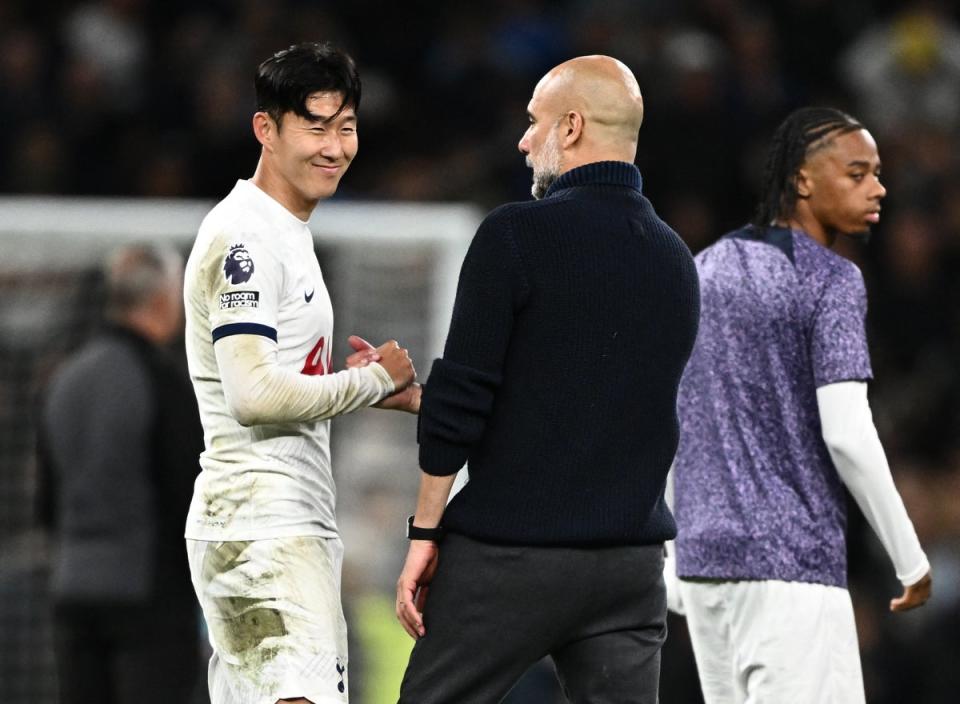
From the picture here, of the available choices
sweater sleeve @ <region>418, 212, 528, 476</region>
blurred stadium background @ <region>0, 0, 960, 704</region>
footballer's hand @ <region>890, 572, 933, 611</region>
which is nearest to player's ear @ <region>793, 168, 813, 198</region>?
footballer's hand @ <region>890, 572, 933, 611</region>

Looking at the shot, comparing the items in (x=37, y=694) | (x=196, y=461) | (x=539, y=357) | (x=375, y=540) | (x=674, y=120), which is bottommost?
(x=37, y=694)

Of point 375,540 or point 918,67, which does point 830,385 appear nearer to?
point 375,540

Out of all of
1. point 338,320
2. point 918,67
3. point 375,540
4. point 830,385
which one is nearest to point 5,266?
point 338,320

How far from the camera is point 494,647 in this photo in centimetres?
358

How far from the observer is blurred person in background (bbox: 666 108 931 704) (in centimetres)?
418

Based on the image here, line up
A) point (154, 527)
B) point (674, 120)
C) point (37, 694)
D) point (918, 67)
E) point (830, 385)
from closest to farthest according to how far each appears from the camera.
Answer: point (830, 385), point (154, 527), point (37, 694), point (674, 120), point (918, 67)

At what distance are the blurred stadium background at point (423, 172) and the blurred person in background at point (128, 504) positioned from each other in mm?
1751

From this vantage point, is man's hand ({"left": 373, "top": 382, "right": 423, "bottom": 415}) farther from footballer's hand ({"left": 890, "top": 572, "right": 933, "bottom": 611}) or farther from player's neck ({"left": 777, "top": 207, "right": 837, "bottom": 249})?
footballer's hand ({"left": 890, "top": 572, "right": 933, "bottom": 611})

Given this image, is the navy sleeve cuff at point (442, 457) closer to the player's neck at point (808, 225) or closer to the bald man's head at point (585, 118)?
the bald man's head at point (585, 118)

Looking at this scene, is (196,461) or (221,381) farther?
(196,461)

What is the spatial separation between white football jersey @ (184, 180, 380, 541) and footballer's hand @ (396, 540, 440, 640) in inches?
7.9

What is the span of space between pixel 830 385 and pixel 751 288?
1.05ft

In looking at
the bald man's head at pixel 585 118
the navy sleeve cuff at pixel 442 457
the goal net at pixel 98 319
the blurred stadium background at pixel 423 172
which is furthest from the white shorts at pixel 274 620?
the goal net at pixel 98 319

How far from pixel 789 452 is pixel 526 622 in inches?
38.6
